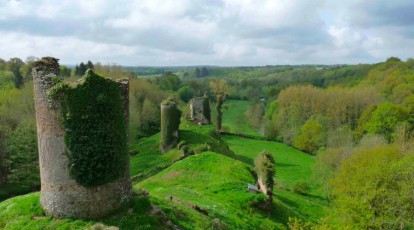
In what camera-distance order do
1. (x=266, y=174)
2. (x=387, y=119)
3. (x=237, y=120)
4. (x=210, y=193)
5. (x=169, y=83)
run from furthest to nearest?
(x=169, y=83)
(x=237, y=120)
(x=387, y=119)
(x=266, y=174)
(x=210, y=193)

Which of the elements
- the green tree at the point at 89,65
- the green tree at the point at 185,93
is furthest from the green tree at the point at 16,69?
the green tree at the point at 185,93

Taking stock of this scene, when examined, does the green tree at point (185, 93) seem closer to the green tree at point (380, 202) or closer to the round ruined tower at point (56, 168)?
the green tree at point (380, 202)

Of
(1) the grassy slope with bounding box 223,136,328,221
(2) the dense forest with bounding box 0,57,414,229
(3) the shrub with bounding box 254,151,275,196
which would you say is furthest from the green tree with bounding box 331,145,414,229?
(3) the shrub with bounding box 254,151,275,196

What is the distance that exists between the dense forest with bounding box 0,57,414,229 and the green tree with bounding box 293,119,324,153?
0.58 feet

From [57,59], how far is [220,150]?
90.9 ft

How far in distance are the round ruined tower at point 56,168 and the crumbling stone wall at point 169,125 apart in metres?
24.0

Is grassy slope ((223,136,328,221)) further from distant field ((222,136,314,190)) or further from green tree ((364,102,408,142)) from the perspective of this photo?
green tree ((364,102,408,142))

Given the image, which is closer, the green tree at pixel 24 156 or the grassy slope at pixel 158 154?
the grassy slope at pixel 158 154

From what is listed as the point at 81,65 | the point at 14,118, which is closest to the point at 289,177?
the point at 14,118

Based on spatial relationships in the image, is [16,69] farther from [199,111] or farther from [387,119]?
[387,119]

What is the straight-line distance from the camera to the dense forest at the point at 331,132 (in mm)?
24812

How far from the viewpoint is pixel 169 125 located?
4094 cm

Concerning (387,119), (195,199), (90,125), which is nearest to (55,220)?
(90,125)

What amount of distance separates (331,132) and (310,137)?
4.53 m
